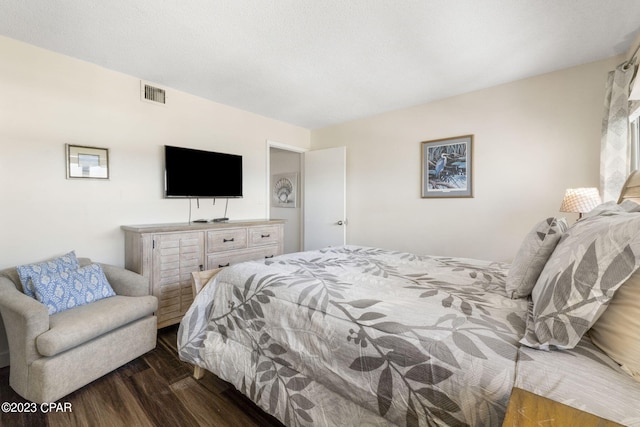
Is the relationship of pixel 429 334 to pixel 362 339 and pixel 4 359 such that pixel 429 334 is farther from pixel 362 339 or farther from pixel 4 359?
pixel 4 359

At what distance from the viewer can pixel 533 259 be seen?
1.29m

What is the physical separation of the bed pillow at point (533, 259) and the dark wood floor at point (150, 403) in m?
1.46

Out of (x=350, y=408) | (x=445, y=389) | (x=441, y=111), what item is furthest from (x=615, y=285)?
(x=441, y=111)

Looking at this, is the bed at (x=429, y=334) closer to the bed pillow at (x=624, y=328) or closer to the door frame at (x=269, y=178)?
the bed pillow at (x=624, y=328)

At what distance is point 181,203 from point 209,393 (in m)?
2.15

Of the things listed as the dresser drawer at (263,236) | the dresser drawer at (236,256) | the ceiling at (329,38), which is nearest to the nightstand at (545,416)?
the ceiling at (329,38)

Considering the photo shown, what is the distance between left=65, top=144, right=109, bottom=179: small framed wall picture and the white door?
2.74 meters

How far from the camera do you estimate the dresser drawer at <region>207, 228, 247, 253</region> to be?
294cm

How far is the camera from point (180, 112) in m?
3.16

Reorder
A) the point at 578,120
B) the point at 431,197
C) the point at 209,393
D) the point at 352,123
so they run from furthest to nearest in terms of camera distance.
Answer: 1. the point at 352,123
2. the point at 431,197
3. the point at 578,120
4. the point at 209,393

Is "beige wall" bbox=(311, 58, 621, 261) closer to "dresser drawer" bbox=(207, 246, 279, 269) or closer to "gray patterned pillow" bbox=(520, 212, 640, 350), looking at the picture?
"dresser drawer" bbox=(207, 246, 279, 269)

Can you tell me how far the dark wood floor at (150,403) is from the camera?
59.6 inches

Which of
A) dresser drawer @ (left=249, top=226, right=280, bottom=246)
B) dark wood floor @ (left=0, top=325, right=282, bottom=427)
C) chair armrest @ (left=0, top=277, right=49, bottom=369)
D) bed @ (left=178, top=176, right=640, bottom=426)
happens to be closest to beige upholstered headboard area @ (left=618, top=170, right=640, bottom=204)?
bed @ (left=178, top=176, right=640, bottom=426)

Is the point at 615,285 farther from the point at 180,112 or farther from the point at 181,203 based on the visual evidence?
the point at 180,112
